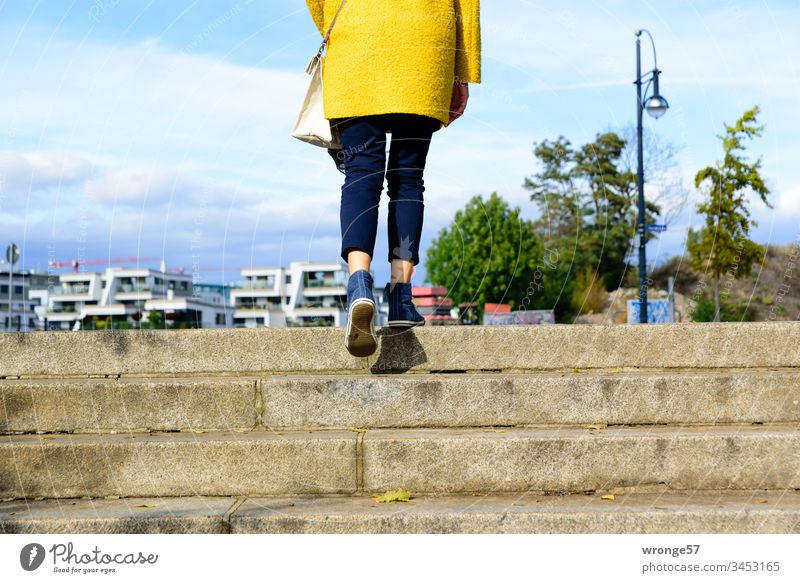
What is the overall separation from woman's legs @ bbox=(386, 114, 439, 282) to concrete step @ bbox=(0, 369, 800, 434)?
0.65 meters

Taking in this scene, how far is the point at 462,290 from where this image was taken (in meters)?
57.2

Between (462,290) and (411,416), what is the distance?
53.2m

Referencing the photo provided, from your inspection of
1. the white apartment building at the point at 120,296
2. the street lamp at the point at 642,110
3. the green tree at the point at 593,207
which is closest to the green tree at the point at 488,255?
the green tree at the point at 593,207

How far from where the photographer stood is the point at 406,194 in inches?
173

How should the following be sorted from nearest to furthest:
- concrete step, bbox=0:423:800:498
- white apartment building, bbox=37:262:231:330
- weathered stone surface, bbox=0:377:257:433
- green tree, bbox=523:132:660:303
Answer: concrete step, bbox=0:423:800:498
weathered stone surface, bbox=0:377:257:433
green tree, bbox=523:132:660:303
white apartment building, bbox=37:262:231:330

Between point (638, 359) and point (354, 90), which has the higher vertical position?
point (354, 90)

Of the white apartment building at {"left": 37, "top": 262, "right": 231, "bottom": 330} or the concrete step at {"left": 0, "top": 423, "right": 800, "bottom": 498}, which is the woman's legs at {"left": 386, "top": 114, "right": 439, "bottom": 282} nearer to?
the concrete step at {"left": 0, "top": 423, "right": 800, "bottom": 498}

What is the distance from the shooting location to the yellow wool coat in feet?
13.4

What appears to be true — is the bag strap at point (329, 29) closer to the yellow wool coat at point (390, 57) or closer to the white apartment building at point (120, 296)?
the yellow wool coat at point (390, 57)

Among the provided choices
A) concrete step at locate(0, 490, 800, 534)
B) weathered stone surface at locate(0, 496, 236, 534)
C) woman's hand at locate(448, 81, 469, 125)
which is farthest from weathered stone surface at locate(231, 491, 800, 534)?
woman's hand at locate(448, 81, 469, 125)
